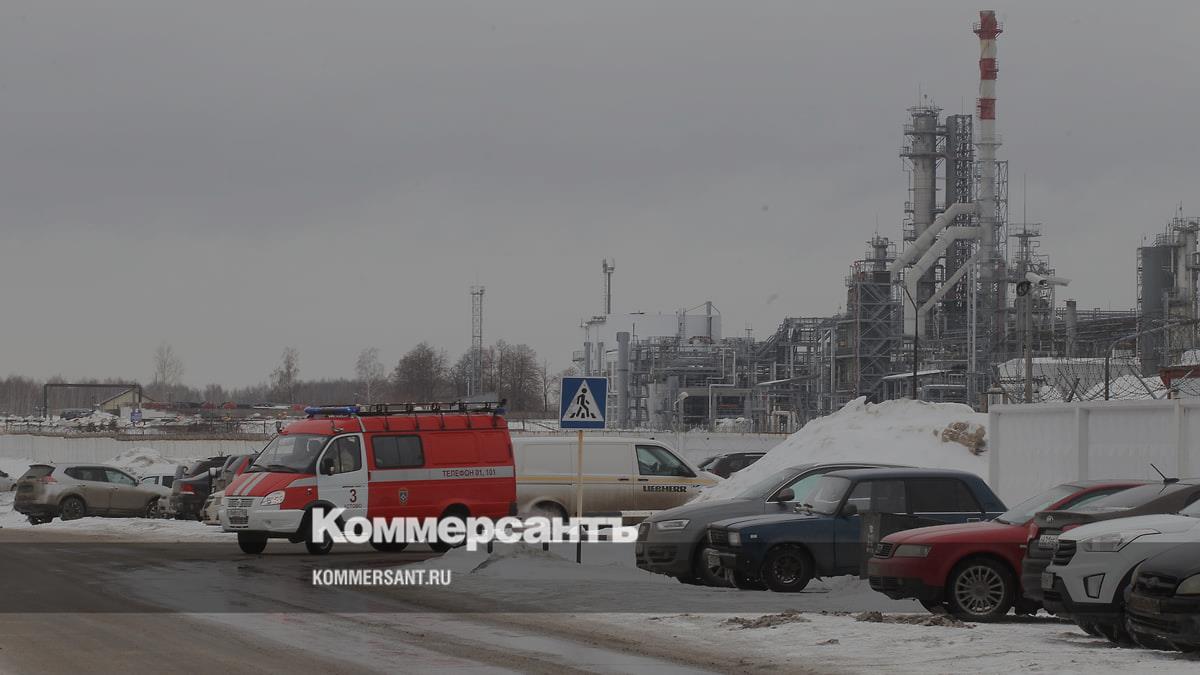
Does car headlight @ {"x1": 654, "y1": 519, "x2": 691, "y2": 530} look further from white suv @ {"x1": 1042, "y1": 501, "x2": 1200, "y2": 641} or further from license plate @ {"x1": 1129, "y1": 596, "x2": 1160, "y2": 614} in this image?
license plate @ {"x1": 1129, "y1": 596, "x2": 1160, "y2": 614}

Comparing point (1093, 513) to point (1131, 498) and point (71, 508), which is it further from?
point (71, 508)

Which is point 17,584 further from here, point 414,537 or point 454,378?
point 454,378

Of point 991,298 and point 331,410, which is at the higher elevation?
point 991,298

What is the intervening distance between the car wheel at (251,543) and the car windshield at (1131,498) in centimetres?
1389

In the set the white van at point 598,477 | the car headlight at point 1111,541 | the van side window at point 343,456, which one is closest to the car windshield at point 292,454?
the van side window at point 343,456

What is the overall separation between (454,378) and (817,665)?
11733 centimetres

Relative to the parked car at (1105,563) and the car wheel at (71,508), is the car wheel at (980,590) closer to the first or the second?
the parked car at (1105,563)

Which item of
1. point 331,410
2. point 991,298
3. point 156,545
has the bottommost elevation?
point 156,545

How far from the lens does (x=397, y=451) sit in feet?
79.7

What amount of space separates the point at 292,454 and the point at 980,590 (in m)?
12.8

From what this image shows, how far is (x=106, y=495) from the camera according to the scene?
3669 cm

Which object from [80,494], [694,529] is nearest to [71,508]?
[80,494]

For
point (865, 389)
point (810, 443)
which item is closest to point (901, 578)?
point (810, 443)

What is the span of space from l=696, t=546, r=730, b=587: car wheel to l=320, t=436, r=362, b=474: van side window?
23.8 ft
